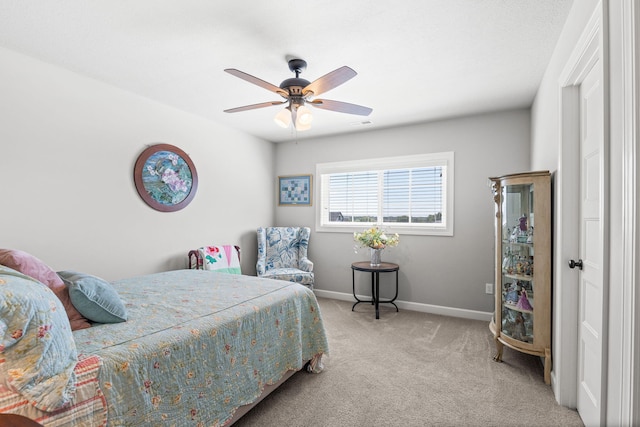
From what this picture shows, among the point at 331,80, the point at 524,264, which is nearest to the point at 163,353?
the point at 331,80

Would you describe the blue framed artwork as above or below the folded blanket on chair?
above

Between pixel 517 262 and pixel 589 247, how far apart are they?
803mm

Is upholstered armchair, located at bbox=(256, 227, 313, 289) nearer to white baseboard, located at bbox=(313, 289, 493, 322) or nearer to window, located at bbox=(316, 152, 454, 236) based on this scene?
window, located at bbox=(316, 152, 454, 236)

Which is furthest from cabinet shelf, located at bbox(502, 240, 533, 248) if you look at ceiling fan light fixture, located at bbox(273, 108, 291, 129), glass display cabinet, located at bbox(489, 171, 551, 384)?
ceiling fan light fixture, located at bbox(273, 108, 291, 129)

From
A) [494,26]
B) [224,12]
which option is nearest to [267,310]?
[224,12]

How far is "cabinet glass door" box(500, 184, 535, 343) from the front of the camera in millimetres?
2490

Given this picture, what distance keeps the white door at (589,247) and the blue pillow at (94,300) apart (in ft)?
8.32

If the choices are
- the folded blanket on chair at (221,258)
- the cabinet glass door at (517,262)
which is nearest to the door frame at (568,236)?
the cabinet glass door at (517,262)

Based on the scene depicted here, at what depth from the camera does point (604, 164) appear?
133cm

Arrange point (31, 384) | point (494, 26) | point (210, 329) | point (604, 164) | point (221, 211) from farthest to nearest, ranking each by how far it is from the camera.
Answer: point (221, 211) < point (494, 26) < point (210, 329) < point (604, 164) < point (31, 384)

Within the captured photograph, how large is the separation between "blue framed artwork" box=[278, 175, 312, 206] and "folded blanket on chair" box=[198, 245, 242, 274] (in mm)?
1348

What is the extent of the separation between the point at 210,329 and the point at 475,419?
1.67 meters

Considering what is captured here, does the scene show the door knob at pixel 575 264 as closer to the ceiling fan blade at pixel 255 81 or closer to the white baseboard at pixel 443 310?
the white baseboard at pixel 443 310

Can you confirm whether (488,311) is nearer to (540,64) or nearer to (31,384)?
(540,64)
